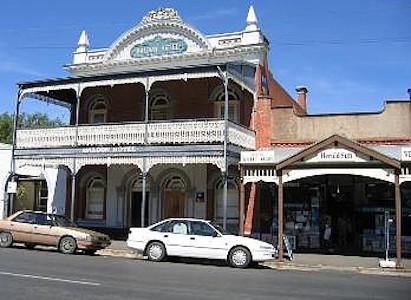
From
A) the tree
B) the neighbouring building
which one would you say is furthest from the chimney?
the tree

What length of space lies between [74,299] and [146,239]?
26.3 ft

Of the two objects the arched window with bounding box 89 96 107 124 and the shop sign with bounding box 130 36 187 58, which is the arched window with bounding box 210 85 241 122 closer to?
the shop sign with bounding box 130 36 187 58

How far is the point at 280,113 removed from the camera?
2389 cm

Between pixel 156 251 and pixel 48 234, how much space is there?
4014 millimetres

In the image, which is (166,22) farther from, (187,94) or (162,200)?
(162,200)

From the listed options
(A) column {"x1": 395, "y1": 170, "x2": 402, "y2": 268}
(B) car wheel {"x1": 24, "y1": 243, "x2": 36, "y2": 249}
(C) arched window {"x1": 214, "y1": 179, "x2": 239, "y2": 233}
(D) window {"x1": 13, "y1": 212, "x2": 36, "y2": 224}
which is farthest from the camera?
(C) arched window {"x1": 214, "y1": 179, "x2": 239, "y2": 233}

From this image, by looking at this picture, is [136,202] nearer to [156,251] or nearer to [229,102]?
[229,102]

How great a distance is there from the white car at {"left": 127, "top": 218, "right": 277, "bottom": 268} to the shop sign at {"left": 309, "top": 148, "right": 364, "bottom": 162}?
12.8 feet

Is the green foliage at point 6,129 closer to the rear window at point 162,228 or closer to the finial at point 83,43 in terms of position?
the finial at point 83,43

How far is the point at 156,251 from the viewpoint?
16.8 metres

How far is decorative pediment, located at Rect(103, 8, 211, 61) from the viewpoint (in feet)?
82.0

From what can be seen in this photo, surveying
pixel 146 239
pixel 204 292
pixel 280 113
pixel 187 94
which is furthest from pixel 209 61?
pixel 204 292

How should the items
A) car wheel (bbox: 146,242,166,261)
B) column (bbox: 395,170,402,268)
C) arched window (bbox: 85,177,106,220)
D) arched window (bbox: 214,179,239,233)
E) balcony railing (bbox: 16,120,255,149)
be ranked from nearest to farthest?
car wheel (bbox: 146,242,166,261) → column (bbox: 395,170,402,268) → balcony railing (bbox: 16,120,255,149) → arched window (bbox: 214,179,239,233) → arched window (bbox: 85,177,106,220)

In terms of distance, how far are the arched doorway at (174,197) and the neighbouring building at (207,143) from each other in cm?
5
